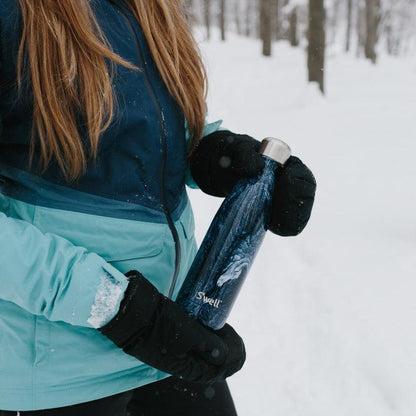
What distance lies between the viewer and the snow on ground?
261 cm

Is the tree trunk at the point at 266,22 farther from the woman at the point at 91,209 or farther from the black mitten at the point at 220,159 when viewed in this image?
the woman at the point at 91,209

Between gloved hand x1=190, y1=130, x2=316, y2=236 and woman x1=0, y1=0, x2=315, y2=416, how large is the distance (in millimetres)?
75

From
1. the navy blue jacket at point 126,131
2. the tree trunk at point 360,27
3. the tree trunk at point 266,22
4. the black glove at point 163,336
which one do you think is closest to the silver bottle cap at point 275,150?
the navy blue jacket at point 126,131

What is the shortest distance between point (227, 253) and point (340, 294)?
2.38m

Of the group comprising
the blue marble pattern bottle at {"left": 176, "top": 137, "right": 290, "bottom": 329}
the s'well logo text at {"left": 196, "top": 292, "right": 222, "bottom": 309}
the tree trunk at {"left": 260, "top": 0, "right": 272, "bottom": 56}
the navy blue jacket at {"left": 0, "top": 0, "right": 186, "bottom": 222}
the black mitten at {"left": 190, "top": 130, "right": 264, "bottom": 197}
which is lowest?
the tree trunk at {"left": 260, "top": 0, "right": 272, "bottom": 56}

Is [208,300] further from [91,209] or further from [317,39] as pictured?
[317,39]

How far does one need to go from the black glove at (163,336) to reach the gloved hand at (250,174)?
42 cm

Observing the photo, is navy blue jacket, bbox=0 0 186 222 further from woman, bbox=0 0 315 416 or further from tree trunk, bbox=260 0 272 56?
tree trunk, bbox=260 0 272 56

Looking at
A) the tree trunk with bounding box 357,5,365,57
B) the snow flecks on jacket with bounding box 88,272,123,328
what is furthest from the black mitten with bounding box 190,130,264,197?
the tree trunk with bounding box 357,5,365,57

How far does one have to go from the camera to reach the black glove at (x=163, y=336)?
3.60ft

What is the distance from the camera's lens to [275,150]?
1.40 metres

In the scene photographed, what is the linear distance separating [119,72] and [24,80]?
236 millimetres

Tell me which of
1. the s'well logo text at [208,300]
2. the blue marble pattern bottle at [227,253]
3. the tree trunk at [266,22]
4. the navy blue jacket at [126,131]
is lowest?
the tree trunk at [266,22]

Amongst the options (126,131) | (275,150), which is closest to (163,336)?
(126,131)
